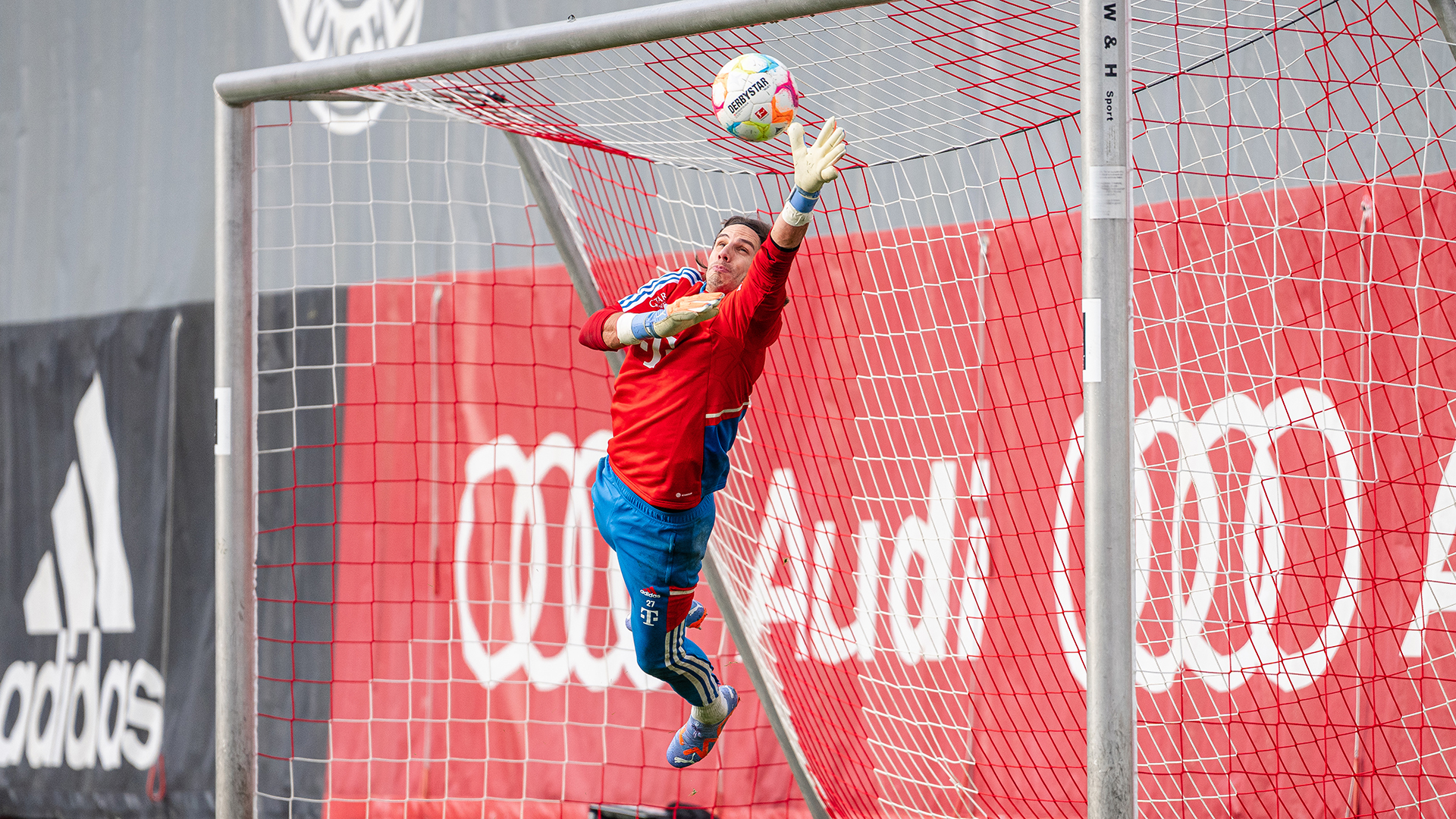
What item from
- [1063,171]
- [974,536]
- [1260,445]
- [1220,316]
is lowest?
[974,536]

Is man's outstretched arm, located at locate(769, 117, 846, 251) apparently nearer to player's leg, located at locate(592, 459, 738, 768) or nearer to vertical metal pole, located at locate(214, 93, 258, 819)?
player's leg, located at locate(592, 459, 738, 768)

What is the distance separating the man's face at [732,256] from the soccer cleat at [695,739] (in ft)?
3.70

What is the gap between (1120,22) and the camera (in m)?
2.39

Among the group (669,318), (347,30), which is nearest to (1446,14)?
(669,318)

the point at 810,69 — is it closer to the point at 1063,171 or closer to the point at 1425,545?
the point at 1063,171

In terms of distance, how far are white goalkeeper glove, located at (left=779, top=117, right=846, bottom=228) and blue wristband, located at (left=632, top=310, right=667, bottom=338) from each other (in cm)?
44

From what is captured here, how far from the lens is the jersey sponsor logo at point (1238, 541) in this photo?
3826mm

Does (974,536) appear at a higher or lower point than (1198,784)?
higher

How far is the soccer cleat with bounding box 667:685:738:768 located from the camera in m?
3.46

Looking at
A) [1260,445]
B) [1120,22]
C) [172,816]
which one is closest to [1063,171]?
[1260,445]

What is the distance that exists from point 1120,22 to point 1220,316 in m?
1.94

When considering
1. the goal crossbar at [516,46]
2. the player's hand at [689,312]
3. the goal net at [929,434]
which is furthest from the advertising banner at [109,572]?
the player's hand at [689,312]

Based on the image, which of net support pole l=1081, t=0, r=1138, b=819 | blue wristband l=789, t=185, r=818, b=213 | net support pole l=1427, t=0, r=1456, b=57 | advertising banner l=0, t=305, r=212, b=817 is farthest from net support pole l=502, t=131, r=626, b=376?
advertising banner l=0, t=305, r=212, b=817

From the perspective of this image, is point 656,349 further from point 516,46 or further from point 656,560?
point 516,46
